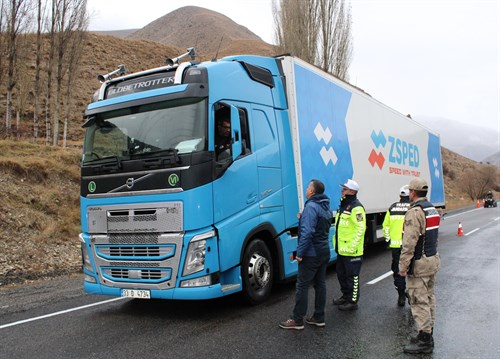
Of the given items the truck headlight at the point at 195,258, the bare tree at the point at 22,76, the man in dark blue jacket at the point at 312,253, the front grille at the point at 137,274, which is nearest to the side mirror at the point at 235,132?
the man in dark blue jacket at the point at 312,253

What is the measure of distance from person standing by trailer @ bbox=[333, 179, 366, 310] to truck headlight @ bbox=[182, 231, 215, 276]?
6.20 ft

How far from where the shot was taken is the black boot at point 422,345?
3980 millimetres

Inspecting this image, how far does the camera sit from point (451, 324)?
4.90 metres

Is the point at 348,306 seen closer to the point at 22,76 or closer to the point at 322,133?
the point at 322,133

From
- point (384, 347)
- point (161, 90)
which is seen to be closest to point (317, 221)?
point (384, 347)

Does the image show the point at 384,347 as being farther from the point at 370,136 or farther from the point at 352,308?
the point at 370,136

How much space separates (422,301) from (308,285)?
Result: 1.23 m


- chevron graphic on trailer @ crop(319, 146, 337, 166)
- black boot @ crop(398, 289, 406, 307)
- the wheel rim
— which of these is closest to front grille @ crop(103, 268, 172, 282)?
the wheel rim

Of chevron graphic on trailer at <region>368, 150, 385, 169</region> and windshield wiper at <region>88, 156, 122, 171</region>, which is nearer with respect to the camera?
windshield wiper at <region>88, 156, 122, 171</region>

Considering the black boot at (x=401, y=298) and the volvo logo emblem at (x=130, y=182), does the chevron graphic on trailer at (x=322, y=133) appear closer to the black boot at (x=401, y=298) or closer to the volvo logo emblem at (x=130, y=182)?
the black boot at (x=401, y=298)

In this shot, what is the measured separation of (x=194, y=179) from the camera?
479 cm

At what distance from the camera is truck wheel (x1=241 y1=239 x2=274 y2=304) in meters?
5.43

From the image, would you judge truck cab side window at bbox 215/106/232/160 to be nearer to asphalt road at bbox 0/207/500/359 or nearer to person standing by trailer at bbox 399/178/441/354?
asphalt road at bbox 0/207/500/359

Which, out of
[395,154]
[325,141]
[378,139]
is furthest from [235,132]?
[395,154]
